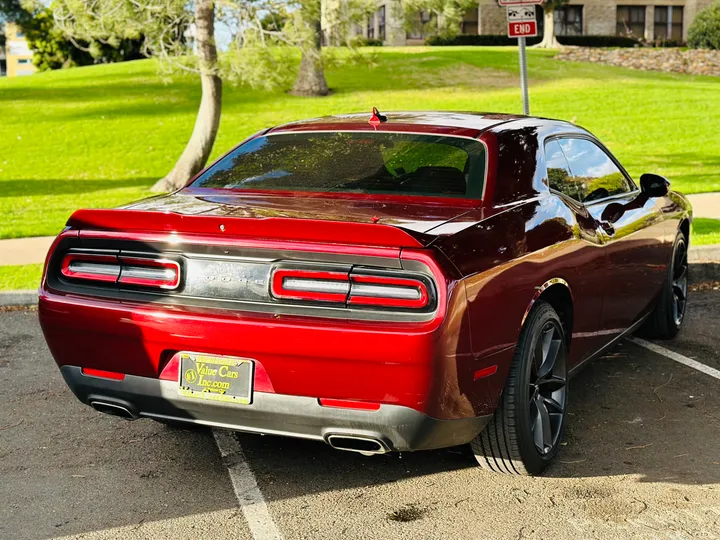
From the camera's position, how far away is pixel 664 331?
22.0 feet

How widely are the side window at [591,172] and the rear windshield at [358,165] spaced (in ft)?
2.79

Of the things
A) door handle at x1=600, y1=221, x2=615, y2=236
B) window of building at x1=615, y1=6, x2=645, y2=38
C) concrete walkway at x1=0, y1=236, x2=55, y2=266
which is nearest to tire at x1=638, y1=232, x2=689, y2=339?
door handle at x1=600, y1=221, x2=615, y2=236

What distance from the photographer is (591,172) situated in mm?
5547

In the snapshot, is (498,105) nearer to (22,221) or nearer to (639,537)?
(22,221)

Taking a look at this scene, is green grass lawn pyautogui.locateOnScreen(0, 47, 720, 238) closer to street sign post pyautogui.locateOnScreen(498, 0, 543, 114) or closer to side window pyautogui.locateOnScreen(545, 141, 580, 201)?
street sign post pyautogui.locateOnScreen(498, 0, 543, 114)

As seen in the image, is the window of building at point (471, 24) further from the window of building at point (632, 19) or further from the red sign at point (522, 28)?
the red sign at point (522, 28)

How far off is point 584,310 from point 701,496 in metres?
1.12

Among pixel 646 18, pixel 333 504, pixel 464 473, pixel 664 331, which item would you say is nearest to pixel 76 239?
pixel 333 504

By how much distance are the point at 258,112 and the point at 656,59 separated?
19789mm

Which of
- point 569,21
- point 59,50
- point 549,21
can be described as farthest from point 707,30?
point 59,50

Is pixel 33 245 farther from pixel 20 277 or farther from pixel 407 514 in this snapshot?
pixel 407 514

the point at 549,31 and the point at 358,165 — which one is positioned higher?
the point at 549,31

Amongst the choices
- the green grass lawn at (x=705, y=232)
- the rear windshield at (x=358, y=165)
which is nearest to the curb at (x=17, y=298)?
the rear windshield at (x=358, y=165)

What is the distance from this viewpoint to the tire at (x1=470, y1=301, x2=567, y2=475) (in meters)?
4.09
